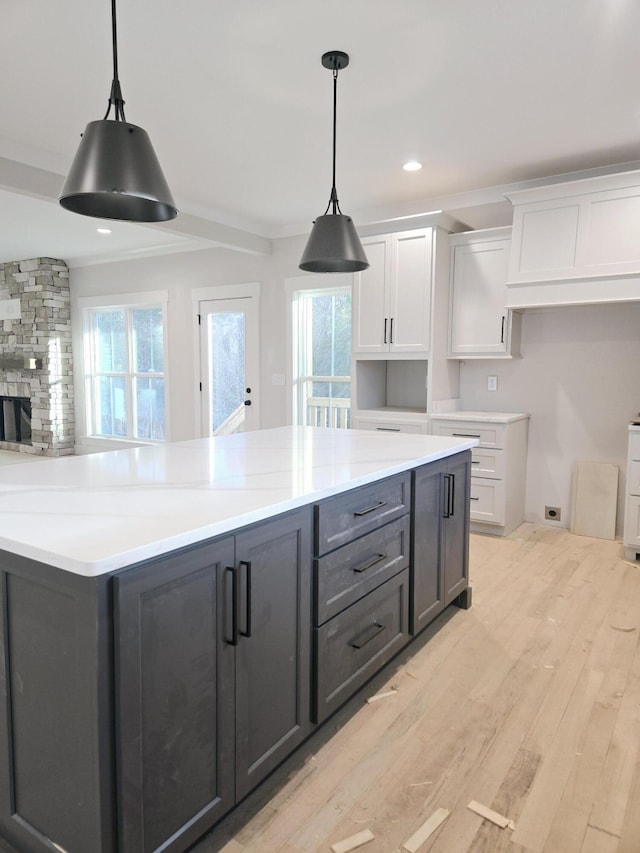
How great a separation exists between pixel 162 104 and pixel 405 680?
10.2 feet

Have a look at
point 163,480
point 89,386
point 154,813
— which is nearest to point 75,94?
point 163,480

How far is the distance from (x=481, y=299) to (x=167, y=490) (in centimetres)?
338

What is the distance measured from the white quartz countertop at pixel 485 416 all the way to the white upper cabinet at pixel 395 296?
21.3 inches

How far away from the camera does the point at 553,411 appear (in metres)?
4.43

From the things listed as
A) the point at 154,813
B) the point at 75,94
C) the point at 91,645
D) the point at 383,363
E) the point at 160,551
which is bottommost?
the point at 154,813

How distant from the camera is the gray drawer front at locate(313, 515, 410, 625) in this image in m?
1.83

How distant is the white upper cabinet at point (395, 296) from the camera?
436cm

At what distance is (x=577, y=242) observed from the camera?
3762mm

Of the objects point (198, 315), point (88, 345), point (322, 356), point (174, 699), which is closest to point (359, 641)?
point (174, 699)

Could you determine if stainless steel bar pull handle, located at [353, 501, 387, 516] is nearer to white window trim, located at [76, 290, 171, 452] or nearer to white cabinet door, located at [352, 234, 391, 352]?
white cabinet door, located at [352, 234, 391, 352]

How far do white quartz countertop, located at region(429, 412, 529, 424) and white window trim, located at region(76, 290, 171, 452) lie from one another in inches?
140

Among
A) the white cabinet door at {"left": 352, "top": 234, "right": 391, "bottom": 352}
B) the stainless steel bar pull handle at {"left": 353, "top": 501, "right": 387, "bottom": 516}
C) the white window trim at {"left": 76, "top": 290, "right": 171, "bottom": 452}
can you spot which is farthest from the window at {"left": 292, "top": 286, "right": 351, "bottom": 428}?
the stainless steel bar pull handle at {"left": 353, "top": 501, "right": 387, "bottom": 516}

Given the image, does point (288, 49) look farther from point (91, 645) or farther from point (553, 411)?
point (553, 411)

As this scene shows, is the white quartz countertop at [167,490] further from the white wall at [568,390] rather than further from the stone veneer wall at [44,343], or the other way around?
the stone veneer wall at [44,343]
